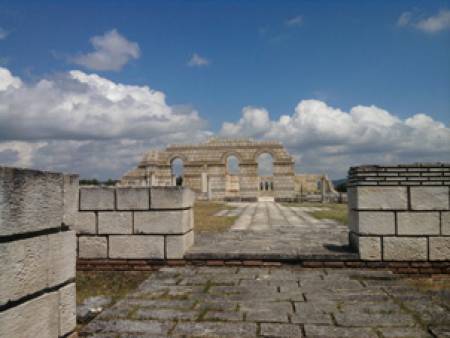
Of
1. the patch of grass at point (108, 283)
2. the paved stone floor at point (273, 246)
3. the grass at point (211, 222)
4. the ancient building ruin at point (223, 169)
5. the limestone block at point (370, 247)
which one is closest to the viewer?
the patch of grass at point (108, 283)

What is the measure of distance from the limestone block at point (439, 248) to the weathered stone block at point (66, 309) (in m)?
4.48

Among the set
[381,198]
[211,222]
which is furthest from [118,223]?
Result: [211,222]

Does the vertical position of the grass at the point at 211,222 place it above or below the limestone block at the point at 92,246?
below

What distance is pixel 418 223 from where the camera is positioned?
5238 millimetres

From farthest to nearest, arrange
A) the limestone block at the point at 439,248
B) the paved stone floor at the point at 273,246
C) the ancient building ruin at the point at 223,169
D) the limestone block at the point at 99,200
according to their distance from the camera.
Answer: the ancient building ruin at the point at 223,169 → the limestone block at the point at 99,200 → the paved stone floor at the point at 273,246 → the limestone block at the point at 439,248

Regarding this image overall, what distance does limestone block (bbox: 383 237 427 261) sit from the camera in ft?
17.1

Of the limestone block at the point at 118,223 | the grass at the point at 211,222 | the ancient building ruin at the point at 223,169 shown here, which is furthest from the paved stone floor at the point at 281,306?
the ancient building ruin at the point at 223,169

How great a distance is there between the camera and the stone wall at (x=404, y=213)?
17.1 ft

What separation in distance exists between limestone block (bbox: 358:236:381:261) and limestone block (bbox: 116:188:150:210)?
2.95 metres

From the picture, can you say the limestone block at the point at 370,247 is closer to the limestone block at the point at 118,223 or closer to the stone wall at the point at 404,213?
the stone wall at the point at 404,213

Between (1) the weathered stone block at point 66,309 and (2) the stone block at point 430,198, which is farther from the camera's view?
(2) the stone block at point 430,198

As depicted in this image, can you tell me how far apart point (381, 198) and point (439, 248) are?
977 millimetres

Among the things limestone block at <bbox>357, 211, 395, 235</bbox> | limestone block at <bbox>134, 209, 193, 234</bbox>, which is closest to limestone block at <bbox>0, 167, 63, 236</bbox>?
limestone block at <bbox>134, 209, 193, 234</bbox>

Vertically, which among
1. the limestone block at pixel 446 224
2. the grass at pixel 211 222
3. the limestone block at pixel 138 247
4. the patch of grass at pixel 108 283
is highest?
the limestone block at pixel 446 224
